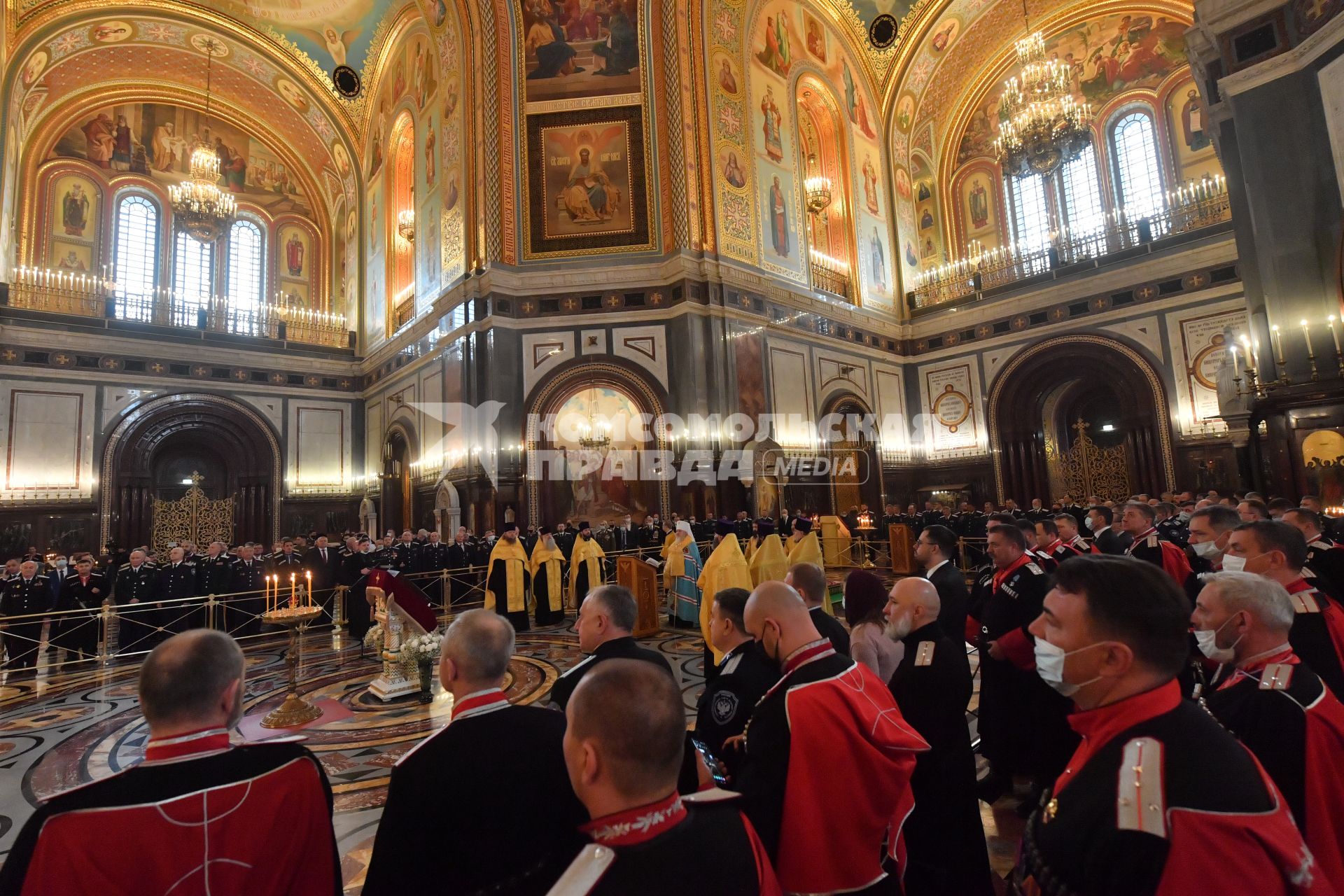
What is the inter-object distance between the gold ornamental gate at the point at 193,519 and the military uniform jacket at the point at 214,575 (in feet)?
31.0

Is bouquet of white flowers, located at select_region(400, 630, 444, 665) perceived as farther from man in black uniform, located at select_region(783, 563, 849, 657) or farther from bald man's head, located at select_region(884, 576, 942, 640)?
bald man's head, located at select_region(884, 576, 942, 640)

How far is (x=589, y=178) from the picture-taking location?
1583cm

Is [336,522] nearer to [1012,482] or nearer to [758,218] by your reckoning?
[758,218]

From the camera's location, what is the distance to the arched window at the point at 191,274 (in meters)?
19.4

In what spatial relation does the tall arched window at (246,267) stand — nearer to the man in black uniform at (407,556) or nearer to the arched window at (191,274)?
the arched window at (191,274)

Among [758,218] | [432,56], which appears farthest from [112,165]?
[758,218]

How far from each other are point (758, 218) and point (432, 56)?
9.48 meters

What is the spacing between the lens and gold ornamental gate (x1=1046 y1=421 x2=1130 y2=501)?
17.6 metres

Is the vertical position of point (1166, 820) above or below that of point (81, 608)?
above

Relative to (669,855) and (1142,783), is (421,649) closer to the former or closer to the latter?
(669,855)

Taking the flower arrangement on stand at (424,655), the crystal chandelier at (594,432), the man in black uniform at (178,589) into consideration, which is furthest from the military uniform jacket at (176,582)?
Answer: the crystal chandelier at (594,432)

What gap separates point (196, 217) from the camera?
16.0 meters

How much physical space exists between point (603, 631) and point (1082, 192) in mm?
21883

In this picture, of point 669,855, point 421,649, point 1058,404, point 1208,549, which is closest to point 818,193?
point 1058,404
